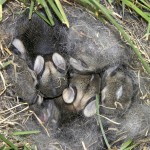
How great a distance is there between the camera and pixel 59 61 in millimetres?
2299

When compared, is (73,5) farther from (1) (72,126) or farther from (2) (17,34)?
(1) (72,126)

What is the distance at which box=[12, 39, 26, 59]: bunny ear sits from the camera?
229 cm

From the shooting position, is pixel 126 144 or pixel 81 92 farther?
pixel 81 92

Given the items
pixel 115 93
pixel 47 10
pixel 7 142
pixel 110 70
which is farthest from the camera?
pixel 110 70

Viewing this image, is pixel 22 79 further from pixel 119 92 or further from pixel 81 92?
pixel 119 92

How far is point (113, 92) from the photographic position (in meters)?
2.29

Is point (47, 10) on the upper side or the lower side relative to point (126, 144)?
upper

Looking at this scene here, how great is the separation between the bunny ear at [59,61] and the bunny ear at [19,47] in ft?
0.54

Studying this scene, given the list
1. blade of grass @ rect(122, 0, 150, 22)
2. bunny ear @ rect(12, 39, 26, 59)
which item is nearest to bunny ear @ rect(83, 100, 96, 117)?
bunny ear @ rect(12, 39, 26, 59)

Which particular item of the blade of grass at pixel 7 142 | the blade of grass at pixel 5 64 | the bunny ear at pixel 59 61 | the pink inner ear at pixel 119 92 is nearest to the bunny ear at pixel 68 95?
the bunny ear at pixel 59 61

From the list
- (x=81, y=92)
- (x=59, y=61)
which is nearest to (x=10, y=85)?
(x=59, y=61)

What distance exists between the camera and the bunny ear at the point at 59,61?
2.29m

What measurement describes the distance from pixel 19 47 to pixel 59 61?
23 centimetres

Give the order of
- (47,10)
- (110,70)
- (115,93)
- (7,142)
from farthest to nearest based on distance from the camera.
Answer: (110,70) → (115,93) → (47,10) → (7,142)
